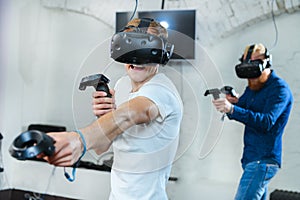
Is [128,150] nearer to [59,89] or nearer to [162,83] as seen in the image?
[162,83]

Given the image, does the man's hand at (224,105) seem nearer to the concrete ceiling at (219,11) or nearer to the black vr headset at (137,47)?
the concrete ceiling at (219,11)

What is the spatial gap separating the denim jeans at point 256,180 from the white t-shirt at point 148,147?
142 centimetres

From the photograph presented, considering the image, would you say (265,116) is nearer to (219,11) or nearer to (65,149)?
(219,11)

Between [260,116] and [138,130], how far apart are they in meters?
1.56

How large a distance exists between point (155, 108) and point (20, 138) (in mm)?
333

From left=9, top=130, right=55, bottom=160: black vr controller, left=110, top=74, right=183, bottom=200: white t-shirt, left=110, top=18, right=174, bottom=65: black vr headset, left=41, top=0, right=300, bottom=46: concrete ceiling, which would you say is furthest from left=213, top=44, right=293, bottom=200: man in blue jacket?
left=9, top=130, right=55, bottom=160: black vr controller

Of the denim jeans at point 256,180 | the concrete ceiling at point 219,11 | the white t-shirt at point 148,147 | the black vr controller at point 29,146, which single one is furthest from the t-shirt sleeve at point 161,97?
the concrete ceiling at point 219,11

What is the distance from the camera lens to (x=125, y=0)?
3164 millimetres

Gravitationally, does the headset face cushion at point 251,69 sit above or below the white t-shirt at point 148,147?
above

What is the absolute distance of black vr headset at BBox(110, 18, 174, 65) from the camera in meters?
0.59

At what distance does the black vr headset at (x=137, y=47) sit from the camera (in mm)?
588

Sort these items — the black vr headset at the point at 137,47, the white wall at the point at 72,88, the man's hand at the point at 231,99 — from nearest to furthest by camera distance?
the black vr headset at the point at 137,47 < the man's hand at the point at 231,99 < the white wall at the point at 72,88

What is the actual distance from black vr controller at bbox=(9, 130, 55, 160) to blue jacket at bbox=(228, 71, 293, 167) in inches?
72.7

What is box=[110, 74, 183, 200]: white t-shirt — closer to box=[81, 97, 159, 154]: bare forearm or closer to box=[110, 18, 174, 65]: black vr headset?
box=[81, 97, 159, 154]: bare forearm
